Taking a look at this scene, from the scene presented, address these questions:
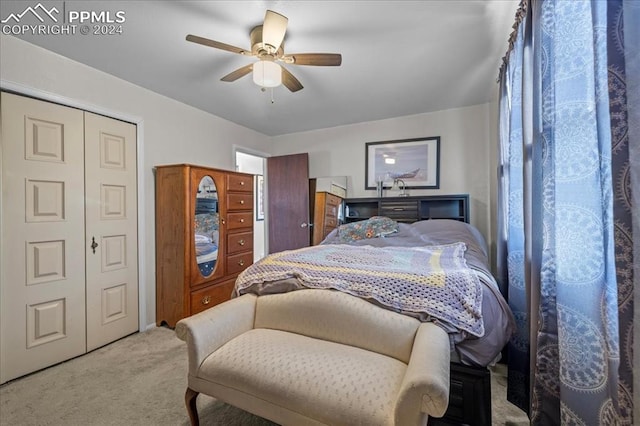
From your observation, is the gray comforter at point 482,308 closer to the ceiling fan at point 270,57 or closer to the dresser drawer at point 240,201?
the ceiling fan at point 270,57

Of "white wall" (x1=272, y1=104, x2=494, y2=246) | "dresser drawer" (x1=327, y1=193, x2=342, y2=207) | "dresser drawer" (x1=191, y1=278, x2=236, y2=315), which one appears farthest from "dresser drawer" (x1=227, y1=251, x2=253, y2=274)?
"white wall" (x1=272, y1=104, x2=494, y2=246)

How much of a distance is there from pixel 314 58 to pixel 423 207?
92.5 inches

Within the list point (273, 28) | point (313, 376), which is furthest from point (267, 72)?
point (313, 376)

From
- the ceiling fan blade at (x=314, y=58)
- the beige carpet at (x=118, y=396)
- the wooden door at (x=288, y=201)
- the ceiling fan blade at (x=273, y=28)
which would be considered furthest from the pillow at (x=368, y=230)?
the ceiling fan blade at (x=273, y=28)

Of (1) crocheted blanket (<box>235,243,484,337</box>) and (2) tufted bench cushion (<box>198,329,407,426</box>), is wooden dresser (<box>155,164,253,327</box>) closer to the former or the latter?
(1) crocheted blanket (<box>235,243,484,337</box>)

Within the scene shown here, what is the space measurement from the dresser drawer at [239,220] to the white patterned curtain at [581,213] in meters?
2.86

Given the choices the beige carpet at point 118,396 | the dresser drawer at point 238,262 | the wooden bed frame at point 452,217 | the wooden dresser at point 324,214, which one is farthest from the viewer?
the wooden dresser at point 324,214

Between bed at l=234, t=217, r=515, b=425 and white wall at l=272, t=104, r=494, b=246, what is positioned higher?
white wall at l=272, t=104, r=494, b=246

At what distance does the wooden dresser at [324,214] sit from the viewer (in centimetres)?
403

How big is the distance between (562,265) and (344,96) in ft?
8.70

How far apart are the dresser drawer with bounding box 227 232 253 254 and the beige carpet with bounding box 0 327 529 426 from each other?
126 centimetres

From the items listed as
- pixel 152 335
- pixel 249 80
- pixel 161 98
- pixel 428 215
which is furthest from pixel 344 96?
pixel 152 335

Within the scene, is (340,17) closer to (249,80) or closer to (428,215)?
(249,80)

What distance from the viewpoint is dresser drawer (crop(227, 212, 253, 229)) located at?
3244 mm
